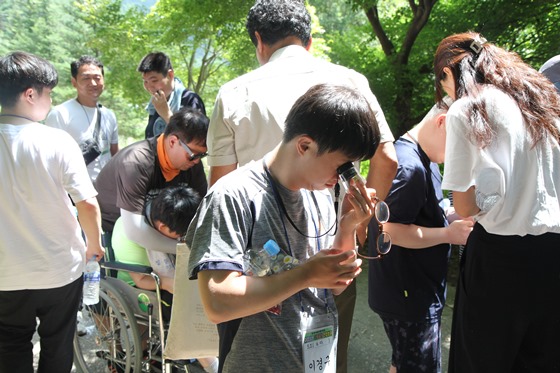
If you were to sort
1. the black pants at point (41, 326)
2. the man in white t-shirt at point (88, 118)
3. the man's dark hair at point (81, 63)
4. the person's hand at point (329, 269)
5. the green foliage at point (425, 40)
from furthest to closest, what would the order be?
the green foliage at point (425, 40)
the man's dark hair at point (81, 63)
the man in white t-shirt at point (88, 118)
the black pants at point (41, 326)
the person's hand at point (329, 269)

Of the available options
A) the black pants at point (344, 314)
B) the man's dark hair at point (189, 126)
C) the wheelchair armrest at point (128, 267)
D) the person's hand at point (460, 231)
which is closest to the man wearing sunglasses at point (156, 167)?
the man's dark hair at point (189, 126)

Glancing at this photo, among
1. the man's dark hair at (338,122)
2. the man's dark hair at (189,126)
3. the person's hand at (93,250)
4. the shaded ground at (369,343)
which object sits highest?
the man's dark hair at (338,122)

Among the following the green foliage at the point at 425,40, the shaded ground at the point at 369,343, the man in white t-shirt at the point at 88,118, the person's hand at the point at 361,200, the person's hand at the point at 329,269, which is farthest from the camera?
the green foliage at the point at 425,40

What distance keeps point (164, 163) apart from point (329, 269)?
5.71 ft

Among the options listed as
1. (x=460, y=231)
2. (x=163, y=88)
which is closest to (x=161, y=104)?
(x=163, y=88)

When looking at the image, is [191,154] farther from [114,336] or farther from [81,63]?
[81,63]

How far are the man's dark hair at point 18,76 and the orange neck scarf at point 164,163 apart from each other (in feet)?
2.20

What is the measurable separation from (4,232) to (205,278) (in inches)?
57.5

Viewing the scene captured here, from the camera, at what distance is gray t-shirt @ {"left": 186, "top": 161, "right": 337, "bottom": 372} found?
1.11m

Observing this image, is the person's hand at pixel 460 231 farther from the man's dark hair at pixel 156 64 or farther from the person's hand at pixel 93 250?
the man's dark hair at pixel 156 64

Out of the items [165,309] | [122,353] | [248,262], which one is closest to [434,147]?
[248,262]

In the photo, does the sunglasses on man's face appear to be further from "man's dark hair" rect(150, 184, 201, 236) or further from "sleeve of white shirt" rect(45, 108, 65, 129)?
"sleeve of white shirt" rect(45, 108, 65, 129)

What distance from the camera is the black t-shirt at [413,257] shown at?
6.37 feet

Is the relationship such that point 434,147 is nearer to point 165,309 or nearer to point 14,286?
point 165,309
